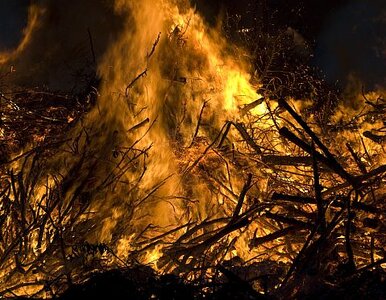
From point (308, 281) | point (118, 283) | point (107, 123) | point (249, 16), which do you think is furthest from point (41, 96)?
point (308, 281)

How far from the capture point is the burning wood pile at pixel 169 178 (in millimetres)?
3988

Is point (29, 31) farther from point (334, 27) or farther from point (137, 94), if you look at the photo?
point (334, 27)

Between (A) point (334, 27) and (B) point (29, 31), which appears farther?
(A) point (334, 27)

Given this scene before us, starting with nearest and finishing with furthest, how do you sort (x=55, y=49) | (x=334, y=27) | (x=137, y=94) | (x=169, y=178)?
(x=169, y=178)
(x=137, y=94)
(x=55, y=49)
(x=334, y=27)

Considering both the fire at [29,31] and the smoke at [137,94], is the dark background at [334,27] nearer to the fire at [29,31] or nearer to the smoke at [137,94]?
the smoke at [137,94]

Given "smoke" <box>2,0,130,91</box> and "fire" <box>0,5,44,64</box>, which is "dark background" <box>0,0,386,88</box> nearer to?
"smoke" <box>2,0,130,91</box>

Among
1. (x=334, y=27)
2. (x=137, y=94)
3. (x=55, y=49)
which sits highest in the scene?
(x=334, y=27)

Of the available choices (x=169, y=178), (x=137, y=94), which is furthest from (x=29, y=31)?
(x=169, y=178)

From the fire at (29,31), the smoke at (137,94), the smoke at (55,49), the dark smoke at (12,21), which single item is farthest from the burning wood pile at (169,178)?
the dark smoke at (12,21)

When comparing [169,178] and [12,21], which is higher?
[12,21]

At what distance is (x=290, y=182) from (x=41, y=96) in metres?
3.79

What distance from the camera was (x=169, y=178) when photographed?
197 inches

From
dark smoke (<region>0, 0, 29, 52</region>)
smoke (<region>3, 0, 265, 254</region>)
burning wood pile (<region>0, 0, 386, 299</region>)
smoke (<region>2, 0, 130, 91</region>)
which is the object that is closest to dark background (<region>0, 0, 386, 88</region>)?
burning wood pile (<region>0, 0, 386, 299</region>)

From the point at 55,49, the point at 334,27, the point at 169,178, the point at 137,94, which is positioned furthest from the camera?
the point at 334,27
